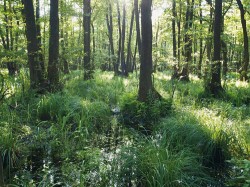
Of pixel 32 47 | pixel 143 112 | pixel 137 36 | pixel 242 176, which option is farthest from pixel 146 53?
pixel 137 36

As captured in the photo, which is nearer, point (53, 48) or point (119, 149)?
point (119, 149)

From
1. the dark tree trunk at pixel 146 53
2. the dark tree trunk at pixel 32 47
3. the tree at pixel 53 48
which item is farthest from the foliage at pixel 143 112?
the dark tree trunk at pixel 32 47

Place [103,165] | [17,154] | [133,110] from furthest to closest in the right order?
[133,110] < [17,154] < [103,165]

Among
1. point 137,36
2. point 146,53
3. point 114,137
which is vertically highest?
point 137,36

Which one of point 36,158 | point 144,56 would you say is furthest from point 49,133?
point 144,56

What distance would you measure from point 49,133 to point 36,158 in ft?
3.22

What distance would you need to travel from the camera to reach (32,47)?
407 inches

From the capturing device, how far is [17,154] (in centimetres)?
536

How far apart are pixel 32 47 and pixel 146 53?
170 inches

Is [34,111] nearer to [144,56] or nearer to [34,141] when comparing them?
[34,141]

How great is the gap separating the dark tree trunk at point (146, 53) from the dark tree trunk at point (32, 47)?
3.78 m

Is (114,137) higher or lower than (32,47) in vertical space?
lower

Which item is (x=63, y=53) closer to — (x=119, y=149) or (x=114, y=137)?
(x=114, y=137)

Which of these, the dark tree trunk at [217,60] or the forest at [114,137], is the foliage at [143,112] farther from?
the dark tree trunk at [217,60]
